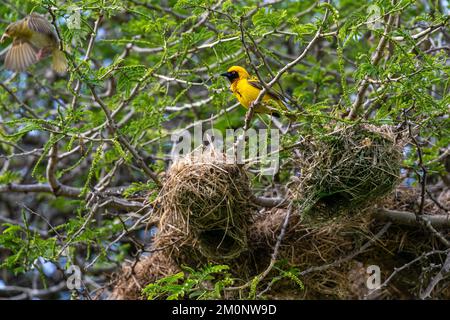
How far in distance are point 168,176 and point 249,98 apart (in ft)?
3.34

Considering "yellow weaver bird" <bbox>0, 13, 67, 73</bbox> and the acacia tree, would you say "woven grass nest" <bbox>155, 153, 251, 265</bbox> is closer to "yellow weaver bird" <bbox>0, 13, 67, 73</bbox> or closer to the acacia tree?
the acacia tree

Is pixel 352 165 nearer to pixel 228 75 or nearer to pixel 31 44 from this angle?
pixel 228 75

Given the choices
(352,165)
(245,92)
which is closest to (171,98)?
(245,92)

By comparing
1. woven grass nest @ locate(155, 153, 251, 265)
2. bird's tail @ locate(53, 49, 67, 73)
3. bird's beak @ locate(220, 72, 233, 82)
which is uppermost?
bird's tail @ locate(53, 49, 67, 73)

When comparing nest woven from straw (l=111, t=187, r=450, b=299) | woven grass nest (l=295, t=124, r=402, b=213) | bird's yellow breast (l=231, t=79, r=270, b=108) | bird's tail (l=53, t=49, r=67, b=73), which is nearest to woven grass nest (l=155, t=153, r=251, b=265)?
nest woven from straw (l=111, t=187, r=450, b=299)

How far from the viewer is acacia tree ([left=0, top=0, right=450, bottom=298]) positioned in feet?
13.8

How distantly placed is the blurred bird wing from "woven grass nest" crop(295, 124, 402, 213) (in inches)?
95.2

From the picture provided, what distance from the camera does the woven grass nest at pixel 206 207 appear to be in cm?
459

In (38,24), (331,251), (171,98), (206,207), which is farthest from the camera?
(171,98)

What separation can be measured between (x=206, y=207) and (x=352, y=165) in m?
0.97

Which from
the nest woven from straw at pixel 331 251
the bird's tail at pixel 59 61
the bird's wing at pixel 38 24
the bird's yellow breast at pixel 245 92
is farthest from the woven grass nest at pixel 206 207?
the bird's wing at pixel 38 24

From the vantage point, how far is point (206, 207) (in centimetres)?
458

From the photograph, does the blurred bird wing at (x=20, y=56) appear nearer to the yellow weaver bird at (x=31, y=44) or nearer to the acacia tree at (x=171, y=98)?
the yellow weaver bird at (x=31, y=44)

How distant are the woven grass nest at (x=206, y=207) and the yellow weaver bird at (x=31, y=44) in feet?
5.12
